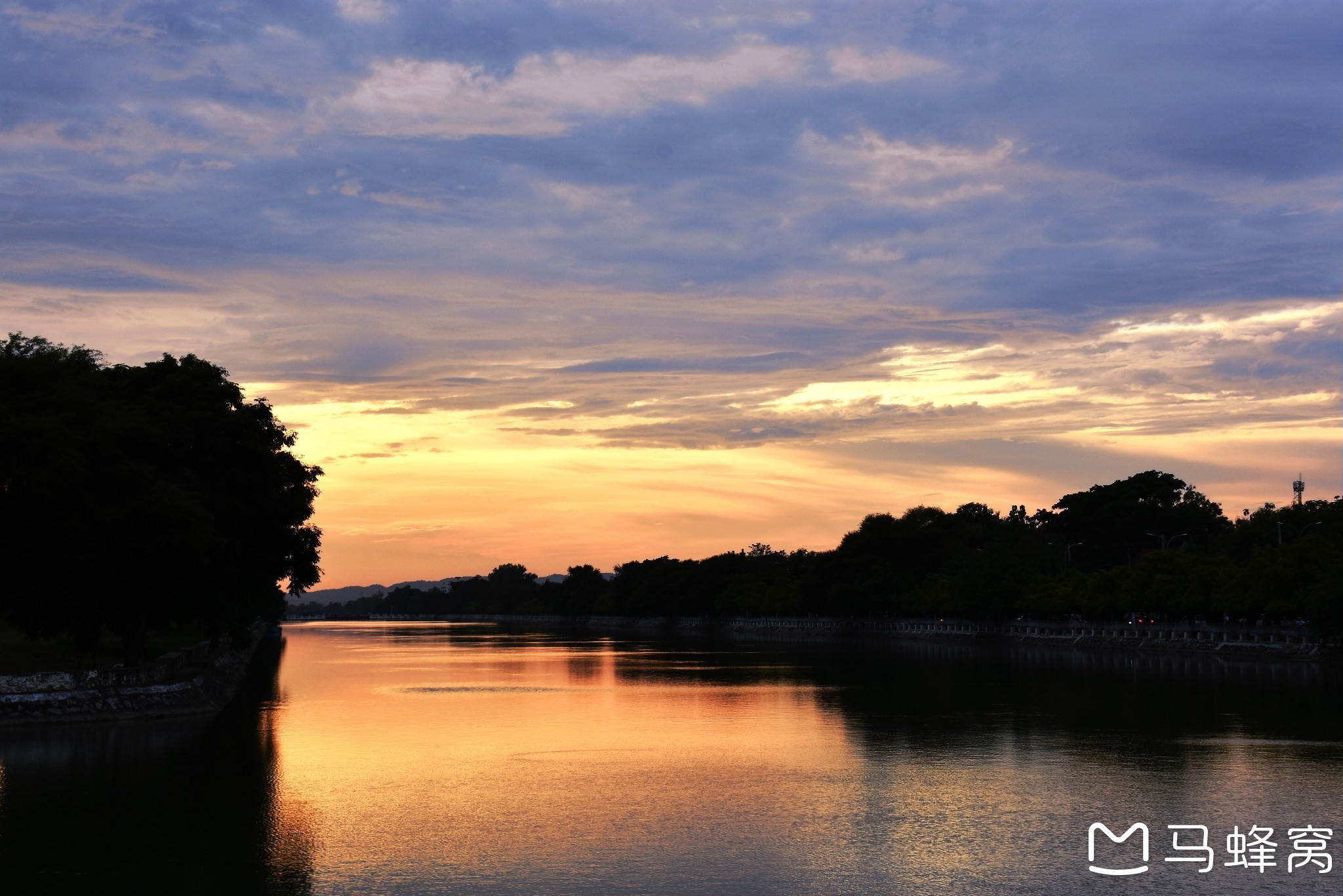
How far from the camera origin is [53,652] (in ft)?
217

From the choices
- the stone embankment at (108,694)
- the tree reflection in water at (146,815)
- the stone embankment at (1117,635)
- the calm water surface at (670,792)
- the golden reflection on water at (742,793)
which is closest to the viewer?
the tree reflection in water at (146,815)

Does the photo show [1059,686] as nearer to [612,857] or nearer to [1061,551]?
[612,857]

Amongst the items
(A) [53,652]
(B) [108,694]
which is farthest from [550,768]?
(A) [53,652]

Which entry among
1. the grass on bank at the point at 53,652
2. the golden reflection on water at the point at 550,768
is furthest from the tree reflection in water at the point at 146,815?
the grass on bank at the point at 53,652

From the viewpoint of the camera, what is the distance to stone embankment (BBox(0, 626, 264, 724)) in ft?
140

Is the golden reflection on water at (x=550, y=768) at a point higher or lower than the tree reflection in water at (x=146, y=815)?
lower

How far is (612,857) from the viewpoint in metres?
21.9

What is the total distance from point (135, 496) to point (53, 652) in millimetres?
24084

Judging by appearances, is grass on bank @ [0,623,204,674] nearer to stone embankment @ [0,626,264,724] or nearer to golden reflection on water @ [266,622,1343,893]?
stone embankment @ [0,626,264,724]

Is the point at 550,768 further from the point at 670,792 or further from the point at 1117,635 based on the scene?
the point at 1117,635

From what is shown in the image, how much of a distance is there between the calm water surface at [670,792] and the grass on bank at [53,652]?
9.76m

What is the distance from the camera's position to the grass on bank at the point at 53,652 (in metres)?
57.8

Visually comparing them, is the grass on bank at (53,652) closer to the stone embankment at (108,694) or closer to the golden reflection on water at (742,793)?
the stone embankment at (108,694)

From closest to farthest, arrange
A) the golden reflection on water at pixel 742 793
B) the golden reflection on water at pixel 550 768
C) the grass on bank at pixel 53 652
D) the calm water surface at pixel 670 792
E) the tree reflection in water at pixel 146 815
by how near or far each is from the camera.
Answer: the tree reflection in water at pixel 146 815
the calm water surface at pixel 670 792
the golden reflection on water at pixel 742 793
the golden reflection on water at pixel 550 768
the grass on bank at pixel 53 652
